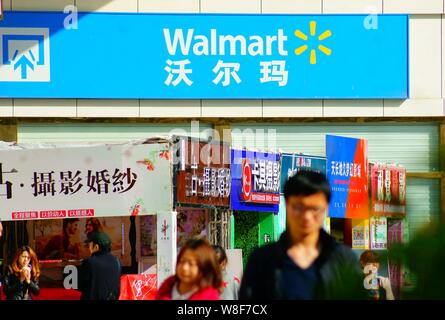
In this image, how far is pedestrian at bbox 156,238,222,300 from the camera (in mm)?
5547

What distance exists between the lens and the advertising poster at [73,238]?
16.2 metres

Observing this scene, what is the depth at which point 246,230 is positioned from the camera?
1800 centimetres

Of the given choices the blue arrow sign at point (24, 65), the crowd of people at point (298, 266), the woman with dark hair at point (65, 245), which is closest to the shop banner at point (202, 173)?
the woman with dark hair at point (65, 245)

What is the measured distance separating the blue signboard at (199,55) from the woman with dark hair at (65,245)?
623 cm

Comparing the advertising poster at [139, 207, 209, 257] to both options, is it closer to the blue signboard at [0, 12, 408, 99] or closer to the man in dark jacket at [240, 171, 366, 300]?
the blue signboard at [0, 12, 408, 99]

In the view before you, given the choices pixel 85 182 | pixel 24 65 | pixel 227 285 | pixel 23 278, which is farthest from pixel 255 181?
pixel 227 285

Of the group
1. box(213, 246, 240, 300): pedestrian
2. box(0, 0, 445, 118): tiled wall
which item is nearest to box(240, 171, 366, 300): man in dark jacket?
box(213, 246, 240, 300): pedestrian

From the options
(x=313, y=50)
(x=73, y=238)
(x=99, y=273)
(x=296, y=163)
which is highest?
(x=313, y=50)

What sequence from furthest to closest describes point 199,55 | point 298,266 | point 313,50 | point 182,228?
point 313,50
point 199,55
point 182,228
point 298,266

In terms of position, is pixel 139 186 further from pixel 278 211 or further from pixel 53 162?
pixel 278 211

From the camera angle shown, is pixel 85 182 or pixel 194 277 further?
pixel 85 182

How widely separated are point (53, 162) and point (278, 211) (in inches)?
216

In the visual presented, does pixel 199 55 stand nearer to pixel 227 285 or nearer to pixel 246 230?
pixel 246 230

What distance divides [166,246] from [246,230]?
5.09 metres
